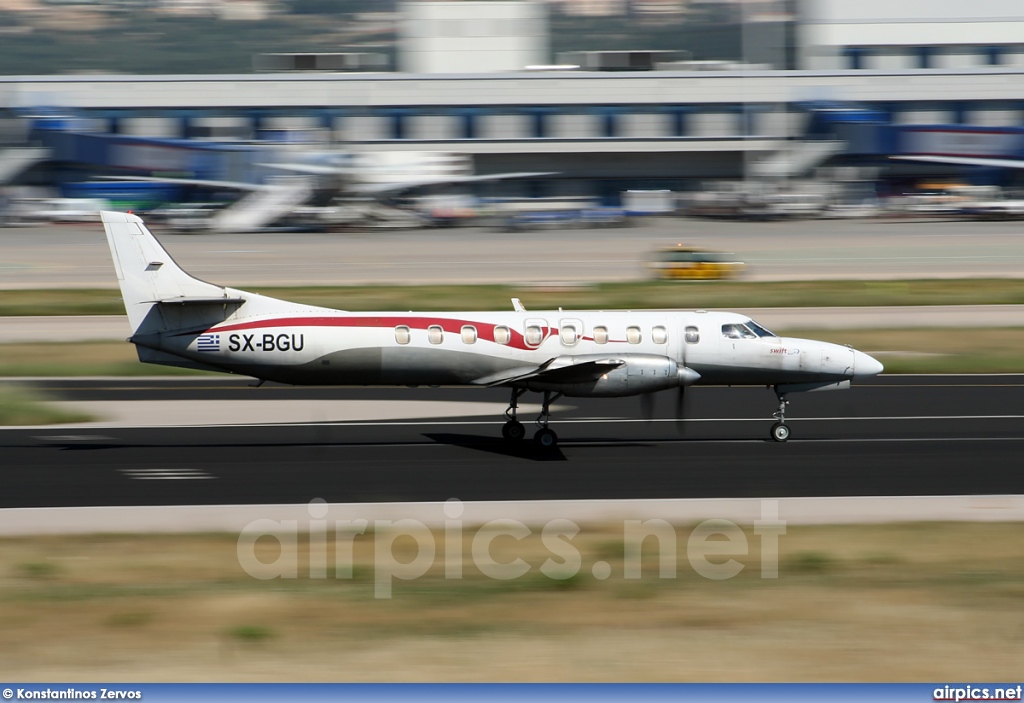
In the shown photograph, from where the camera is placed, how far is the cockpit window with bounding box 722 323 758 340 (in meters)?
20.5

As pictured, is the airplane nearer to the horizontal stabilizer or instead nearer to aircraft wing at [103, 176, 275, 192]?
the horizontal stabilizer

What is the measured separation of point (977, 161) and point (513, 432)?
8357 centimetres

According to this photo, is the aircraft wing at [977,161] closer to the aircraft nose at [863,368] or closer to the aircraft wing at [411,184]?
the aircraft wing at [411,184]

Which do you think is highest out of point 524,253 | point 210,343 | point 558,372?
point 524,253

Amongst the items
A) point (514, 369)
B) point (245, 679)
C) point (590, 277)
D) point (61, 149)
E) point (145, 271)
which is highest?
point (61, 149)

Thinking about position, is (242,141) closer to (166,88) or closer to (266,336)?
(166,88)

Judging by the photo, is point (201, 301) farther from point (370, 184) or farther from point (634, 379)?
point (370, 184)

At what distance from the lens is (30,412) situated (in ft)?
75.6

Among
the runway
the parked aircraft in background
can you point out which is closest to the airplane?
the runway

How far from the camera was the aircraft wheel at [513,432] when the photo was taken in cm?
2044

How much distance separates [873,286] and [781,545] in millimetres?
34017

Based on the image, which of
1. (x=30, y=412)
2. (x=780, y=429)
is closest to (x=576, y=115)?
(x=30, y=412)

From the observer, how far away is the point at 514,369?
20.0 meters

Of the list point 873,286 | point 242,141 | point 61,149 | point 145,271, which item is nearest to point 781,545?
point 145,271
